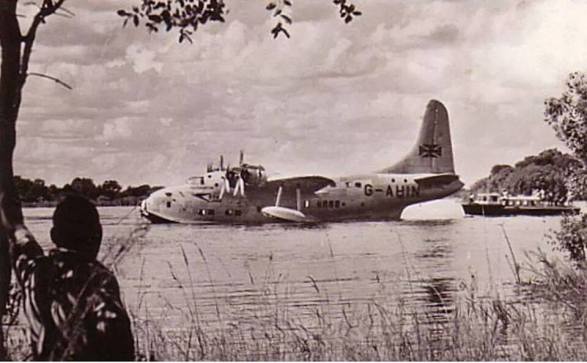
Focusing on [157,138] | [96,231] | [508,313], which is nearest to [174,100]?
[157,138]

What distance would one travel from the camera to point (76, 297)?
81.7 inches

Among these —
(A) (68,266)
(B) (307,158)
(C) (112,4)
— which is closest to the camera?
(A) (68,266)

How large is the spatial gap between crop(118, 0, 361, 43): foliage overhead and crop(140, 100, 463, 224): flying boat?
0.52m

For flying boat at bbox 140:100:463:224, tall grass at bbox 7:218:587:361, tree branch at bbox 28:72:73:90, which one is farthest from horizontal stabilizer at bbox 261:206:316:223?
tree branch at bbox 28:72:73:90

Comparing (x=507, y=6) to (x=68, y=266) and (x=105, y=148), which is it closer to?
(x=105, y=148)

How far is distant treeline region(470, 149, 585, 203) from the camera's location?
3.35 m

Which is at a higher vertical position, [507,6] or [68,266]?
[507,6]

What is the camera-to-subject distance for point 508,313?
3.35 metres

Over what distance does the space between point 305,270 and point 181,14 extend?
1055 millimetres

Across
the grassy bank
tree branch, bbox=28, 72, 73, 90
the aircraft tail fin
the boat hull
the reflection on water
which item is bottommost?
the grassy bank

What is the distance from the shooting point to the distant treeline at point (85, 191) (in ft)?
9.70

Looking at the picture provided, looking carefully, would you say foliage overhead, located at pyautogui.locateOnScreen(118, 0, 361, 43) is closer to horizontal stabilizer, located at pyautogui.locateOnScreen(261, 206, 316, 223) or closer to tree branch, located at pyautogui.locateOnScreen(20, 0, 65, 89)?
tree branch, located at pyautogui.locateOnScreen(20, 0, 65, 89)

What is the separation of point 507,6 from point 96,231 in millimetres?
1897

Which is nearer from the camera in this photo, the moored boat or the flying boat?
the flying boat
